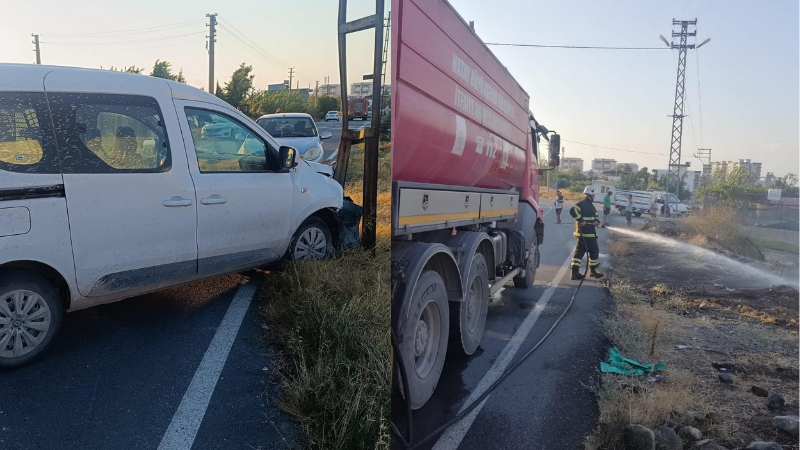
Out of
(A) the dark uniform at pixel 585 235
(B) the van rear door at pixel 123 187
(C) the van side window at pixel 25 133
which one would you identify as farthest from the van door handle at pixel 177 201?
(A) the dark uniform at pixel 585 235

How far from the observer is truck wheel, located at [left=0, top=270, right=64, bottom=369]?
7.98 ft

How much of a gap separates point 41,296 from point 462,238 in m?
2.47

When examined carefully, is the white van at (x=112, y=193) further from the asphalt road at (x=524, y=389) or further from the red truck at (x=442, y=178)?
the asphalt road at (x=524, y=389)

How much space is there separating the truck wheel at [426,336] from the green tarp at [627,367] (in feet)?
3.17

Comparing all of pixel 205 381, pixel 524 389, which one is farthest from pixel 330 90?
pixel 524 389

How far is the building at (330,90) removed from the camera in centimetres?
159

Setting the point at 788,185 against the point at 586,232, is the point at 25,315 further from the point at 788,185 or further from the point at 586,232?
the point at 586,232

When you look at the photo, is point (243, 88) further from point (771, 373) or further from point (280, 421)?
point (771, 373)

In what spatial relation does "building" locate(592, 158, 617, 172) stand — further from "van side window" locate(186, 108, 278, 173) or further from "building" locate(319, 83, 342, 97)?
"building" locate(319, 83, 342, 97)

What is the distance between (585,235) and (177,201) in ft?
20.6

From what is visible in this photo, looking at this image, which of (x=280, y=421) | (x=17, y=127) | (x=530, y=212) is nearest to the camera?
(x=17, y=127)

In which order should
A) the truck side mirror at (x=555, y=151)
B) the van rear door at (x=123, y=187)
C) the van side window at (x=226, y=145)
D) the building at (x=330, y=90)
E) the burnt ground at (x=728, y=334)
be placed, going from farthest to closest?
the truck side mirror at (x=555, y=151) → the van side window at (x=226, y=145) → the burnt ground at (x=728, y=334) → the van rear door at (x=123, y=187) → the building at (x=330, y=90)

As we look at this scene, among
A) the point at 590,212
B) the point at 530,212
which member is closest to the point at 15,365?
the point at 530,212

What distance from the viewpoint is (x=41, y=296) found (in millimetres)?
2596
